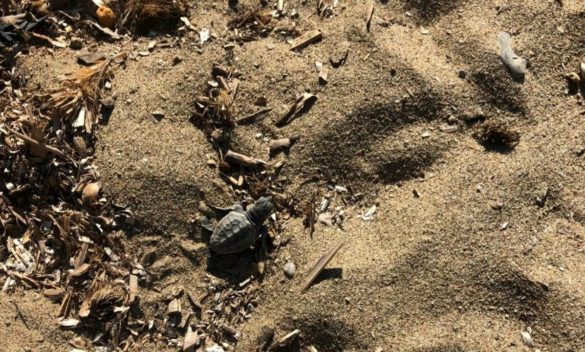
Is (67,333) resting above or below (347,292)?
below

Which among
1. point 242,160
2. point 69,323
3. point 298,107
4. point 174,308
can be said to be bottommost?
point 69,323

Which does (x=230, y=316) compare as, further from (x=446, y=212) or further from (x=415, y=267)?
(x=446, y=212)

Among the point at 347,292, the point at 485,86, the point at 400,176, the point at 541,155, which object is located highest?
the point at 485,86

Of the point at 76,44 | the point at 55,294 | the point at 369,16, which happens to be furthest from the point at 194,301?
the point at 369,16

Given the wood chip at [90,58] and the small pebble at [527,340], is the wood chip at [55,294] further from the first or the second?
the small pebble at [527,340]

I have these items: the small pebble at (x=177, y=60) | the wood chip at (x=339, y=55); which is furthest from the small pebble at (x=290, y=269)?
the small pebble at (x=177, y=60)

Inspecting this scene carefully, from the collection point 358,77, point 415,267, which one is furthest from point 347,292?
point 358,77

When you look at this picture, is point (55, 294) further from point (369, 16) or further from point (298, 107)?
point (369, 16)

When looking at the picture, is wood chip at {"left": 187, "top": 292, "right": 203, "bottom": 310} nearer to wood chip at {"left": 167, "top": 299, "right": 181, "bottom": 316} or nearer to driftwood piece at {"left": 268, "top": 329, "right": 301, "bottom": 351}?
wood chip at {"left": 167, "top": 299, "right": 181, "bottom": 316}
